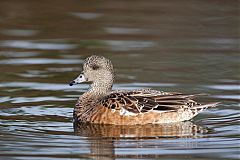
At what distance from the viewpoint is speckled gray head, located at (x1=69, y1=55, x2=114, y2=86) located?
11.9 metres

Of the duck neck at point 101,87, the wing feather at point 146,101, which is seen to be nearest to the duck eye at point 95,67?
the duck neck at point 101,87

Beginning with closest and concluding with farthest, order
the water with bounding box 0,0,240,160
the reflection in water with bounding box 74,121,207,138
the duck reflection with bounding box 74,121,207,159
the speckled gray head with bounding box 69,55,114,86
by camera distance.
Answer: the water with bounding box 0,0,240,160
the duck reflection with bounding box 74,121,207,159
the reflection in water with bounding box 74,121,207,138
the speckled gray head with bounding box 69,55,114,86

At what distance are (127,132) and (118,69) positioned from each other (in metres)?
3.72

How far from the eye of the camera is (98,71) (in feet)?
39.2

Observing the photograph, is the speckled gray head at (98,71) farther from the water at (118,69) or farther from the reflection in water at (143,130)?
the reflection in water at (143,130)

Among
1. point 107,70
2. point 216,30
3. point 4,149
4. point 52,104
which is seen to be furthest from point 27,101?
point 216,30

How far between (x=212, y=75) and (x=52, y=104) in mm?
2775

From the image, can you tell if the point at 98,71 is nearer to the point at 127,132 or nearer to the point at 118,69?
the point at 127,132

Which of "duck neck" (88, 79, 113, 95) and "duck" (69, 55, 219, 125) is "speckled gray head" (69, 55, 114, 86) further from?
"duck" (69, 55, 219, 125)

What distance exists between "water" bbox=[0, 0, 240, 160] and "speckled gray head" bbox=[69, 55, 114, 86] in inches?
21.5

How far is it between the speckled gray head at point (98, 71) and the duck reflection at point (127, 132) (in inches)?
30.7

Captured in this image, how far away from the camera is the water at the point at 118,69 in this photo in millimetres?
10016

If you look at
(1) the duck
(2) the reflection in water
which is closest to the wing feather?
(1) the duck

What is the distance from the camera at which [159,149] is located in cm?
977
